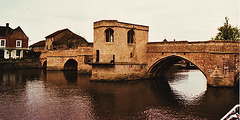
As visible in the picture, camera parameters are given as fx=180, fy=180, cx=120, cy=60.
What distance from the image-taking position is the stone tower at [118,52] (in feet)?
95.5

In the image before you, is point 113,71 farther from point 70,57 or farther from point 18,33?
point 18,33

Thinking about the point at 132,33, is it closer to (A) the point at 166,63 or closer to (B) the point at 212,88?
(A) the point at 166,63

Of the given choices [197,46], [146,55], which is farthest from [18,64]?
[197,46]

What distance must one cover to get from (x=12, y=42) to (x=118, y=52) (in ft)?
144

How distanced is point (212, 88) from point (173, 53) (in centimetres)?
752

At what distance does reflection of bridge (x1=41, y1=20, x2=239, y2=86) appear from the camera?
23.6 metres

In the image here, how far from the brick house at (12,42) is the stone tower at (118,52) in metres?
39.9

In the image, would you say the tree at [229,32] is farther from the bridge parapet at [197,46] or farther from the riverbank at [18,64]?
the riverbank at [18,64]

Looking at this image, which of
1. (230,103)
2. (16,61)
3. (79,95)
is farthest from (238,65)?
(16,61)

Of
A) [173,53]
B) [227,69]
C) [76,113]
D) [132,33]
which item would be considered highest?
[132,33]

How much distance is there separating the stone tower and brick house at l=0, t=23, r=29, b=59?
3987cm

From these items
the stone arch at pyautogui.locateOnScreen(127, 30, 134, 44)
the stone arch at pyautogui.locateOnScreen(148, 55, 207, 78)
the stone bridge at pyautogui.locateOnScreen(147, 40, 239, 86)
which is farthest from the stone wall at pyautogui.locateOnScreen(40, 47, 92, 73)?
the stone bridge at pyautogui.locateOnScreen(147, 40, 239, 86)

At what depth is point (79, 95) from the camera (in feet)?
66.8

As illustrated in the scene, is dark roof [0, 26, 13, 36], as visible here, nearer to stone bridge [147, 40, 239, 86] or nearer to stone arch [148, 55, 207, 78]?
stone arch [148, 55, 207, 78]
